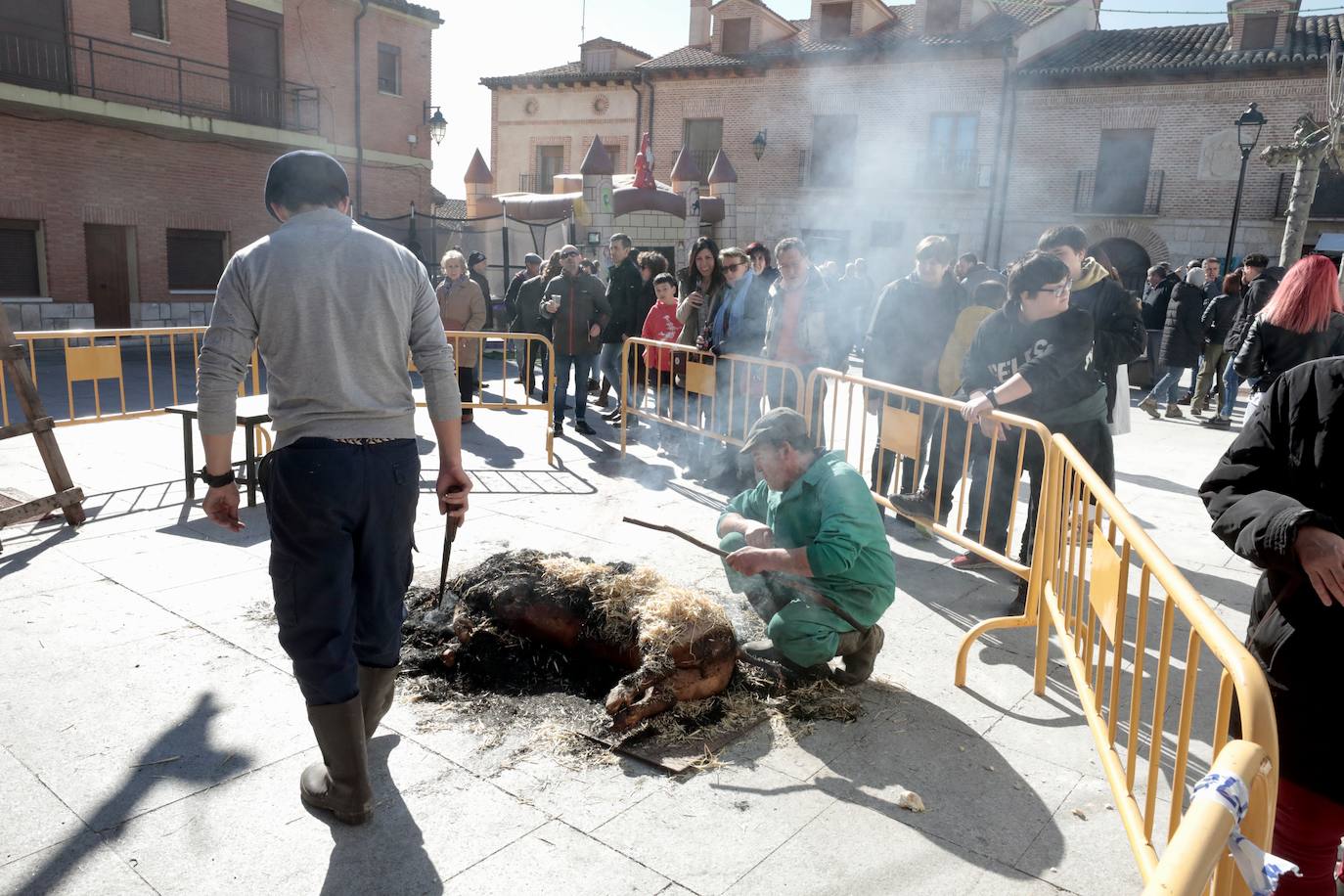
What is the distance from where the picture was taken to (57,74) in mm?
17844

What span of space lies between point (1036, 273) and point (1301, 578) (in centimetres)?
278

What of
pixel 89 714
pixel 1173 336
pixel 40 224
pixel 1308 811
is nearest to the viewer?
pixel 1308 811

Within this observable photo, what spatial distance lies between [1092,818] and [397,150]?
25.7 meters

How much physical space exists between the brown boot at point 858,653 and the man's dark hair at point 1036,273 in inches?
76.3

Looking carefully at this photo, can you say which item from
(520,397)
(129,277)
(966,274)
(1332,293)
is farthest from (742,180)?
(1332,293)

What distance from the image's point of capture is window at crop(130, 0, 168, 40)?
760 inches

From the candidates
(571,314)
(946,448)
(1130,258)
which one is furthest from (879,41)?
(946,448)

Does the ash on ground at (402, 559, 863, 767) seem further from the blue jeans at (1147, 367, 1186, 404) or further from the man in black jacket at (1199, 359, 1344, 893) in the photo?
the blue jeans at (1147, 367, 1186, 404)

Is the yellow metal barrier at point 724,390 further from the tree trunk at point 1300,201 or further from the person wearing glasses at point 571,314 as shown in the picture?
the tree trunk at point 1300,201

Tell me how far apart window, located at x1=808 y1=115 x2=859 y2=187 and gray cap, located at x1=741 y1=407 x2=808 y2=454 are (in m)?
27.2

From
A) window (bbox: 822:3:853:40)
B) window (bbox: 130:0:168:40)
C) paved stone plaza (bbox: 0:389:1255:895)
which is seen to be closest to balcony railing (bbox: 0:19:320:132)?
window (bbox: 130:0:168:40)

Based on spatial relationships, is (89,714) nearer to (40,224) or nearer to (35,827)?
(35,827)

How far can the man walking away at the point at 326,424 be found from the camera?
106 inches

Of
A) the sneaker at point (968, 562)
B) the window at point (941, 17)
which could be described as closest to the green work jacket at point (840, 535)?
the sneaker at point (968, 562)
